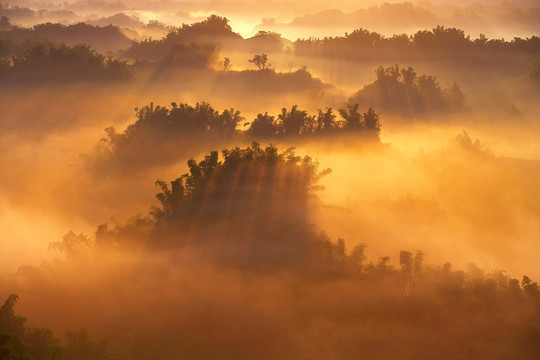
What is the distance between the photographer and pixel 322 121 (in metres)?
38.5

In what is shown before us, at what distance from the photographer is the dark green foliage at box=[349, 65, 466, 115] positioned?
5403 centimetres

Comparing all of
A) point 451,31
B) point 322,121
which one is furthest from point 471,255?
point 451,31

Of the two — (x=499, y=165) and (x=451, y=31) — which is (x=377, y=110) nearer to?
(x=499, y=165)

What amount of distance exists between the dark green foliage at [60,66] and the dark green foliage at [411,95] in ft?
99.4

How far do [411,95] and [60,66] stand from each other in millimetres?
39785

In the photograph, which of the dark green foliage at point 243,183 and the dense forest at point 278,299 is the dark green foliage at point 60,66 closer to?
the dark green foliage at point 243,183

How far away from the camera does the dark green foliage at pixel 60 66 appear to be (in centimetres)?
5771

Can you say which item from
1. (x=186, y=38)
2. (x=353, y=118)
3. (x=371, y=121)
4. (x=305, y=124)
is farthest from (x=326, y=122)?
(x=186, y=38)

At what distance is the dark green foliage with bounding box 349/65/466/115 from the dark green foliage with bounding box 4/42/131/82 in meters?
30.3

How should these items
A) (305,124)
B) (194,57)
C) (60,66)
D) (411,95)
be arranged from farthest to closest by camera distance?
(194,57)
(60,66)
(411,95)
(305,124)

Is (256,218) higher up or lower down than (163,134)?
lower down

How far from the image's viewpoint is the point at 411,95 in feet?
179

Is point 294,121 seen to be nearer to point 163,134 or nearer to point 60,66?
point 163,134

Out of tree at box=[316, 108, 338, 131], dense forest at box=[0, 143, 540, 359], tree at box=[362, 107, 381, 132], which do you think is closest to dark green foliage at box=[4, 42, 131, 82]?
tree at box=[316, 108, 338, 131]
